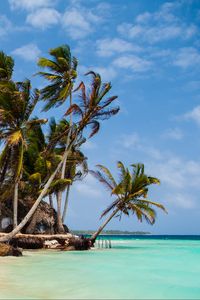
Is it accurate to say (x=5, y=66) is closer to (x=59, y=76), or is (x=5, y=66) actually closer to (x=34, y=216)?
(x=59, y=76)

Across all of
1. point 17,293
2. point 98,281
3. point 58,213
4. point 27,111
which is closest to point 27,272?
point 98,281

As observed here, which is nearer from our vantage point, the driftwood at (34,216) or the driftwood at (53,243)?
the driftwood at (53,243)

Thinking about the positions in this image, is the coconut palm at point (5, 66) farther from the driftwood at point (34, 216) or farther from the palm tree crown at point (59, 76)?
the driftwood at point (34, 216)

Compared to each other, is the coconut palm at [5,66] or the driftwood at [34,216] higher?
the coconut palm at [5,66]

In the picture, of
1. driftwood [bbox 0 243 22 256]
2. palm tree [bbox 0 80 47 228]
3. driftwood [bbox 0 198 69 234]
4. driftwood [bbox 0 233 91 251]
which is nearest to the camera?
driftwood [bbox 0 243 22 256]

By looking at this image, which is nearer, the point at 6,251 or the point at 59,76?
the point at 6,251

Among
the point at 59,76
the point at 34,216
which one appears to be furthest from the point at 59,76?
the point at 34,216

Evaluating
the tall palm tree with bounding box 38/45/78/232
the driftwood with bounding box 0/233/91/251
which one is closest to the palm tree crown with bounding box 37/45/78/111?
the tall palm tree with bounding box 38/45/78/232

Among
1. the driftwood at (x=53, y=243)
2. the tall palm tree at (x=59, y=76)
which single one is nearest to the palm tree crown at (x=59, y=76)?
the tall palm tree at (x=59, y=76)

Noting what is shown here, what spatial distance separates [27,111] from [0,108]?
51.5 inches

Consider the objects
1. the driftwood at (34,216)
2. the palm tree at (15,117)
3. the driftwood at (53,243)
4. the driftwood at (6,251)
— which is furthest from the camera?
the driftwood at (34,216)

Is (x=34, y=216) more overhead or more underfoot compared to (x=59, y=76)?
more underfoot

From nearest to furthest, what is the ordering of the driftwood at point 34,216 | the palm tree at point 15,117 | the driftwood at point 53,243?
the palm tree at point 15,117, the driftwood at point 53,243, the driftwood at point 34,216

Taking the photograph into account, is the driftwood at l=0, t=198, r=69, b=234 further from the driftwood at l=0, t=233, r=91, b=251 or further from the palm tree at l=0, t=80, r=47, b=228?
the palm tree at l=0, t=80, r=47, b=228
